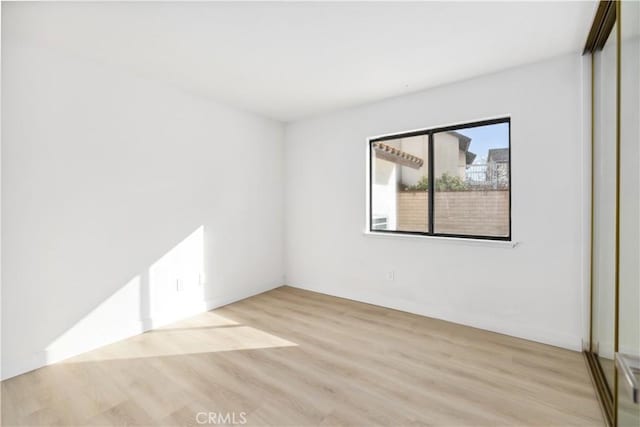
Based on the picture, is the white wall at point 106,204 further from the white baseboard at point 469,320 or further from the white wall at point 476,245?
the white baseboard at point 469,320

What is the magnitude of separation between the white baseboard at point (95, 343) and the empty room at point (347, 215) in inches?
0.6

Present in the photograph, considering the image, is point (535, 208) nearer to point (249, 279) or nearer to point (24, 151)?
point (249, 279)

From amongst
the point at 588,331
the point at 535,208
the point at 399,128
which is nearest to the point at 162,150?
the point at 399,128

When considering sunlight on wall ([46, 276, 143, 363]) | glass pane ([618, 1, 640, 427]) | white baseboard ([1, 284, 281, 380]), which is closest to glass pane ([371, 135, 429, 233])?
glass pane ([618, 1, 640, 427])

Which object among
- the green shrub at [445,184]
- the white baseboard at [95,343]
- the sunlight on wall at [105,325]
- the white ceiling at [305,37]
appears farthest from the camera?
the green shrub at [445,184]

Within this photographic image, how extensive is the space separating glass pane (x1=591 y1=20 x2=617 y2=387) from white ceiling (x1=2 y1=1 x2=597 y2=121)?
0.43m

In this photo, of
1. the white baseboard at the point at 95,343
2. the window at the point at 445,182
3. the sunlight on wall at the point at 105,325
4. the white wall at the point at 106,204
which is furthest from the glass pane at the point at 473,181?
the sunlight on wall at the point at 105,325

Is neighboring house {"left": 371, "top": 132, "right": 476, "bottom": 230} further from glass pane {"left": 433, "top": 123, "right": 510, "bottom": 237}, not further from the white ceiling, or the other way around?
the white ceiling

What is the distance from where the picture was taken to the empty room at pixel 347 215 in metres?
1.94

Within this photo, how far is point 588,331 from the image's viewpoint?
2.53 metres

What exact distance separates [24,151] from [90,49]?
950 millimetres

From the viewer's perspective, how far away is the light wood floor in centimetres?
185

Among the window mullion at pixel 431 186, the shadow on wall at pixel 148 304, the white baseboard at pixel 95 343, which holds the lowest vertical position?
the white baseboard at pixel 95 343

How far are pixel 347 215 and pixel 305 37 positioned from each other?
2269mm
